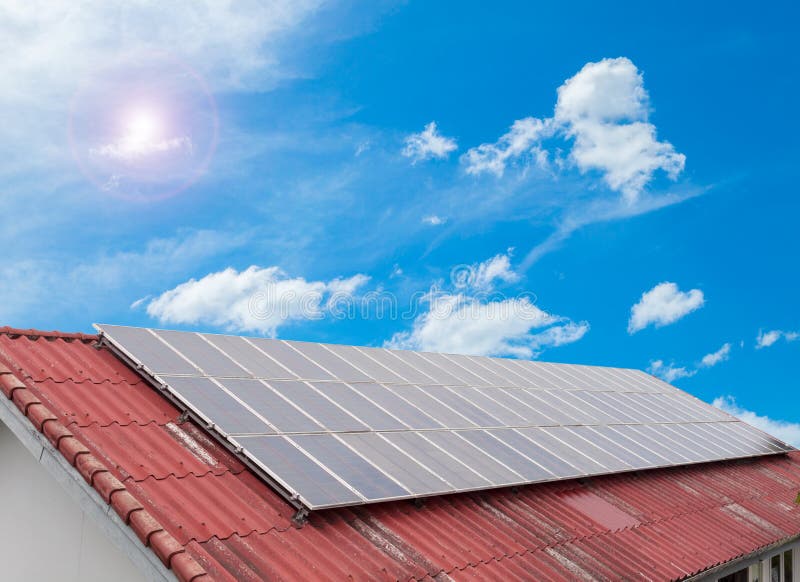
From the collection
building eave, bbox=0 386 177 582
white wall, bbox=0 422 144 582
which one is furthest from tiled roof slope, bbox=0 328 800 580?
white wall, bbox=0 422 144 582

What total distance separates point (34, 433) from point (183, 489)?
1713 mm

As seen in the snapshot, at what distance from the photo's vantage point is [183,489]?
7.99m

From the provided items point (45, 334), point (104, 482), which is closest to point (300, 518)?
point (104, 482)

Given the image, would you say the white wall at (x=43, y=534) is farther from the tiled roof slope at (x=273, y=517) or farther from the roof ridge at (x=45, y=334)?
the roof ridge at (x=45, y=334)

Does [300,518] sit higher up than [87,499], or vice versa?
[300,518]

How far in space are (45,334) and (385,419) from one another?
5358 millimetres

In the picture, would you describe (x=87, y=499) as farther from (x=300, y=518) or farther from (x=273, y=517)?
(x=300, y=518)

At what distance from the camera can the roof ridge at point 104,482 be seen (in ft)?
20.8

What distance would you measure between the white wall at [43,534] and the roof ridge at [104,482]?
79 cm

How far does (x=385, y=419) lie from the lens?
11.4 m

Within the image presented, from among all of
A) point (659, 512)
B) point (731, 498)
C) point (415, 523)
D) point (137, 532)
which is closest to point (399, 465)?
point (415, 523)

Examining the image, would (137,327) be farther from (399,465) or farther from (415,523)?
(415,523)

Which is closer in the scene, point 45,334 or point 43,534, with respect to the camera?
point 43,534

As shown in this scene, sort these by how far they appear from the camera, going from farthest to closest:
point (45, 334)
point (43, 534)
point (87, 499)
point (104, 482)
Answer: point (45, 334) → point (43, 534) → point (87, 499) → point (104, 482)
